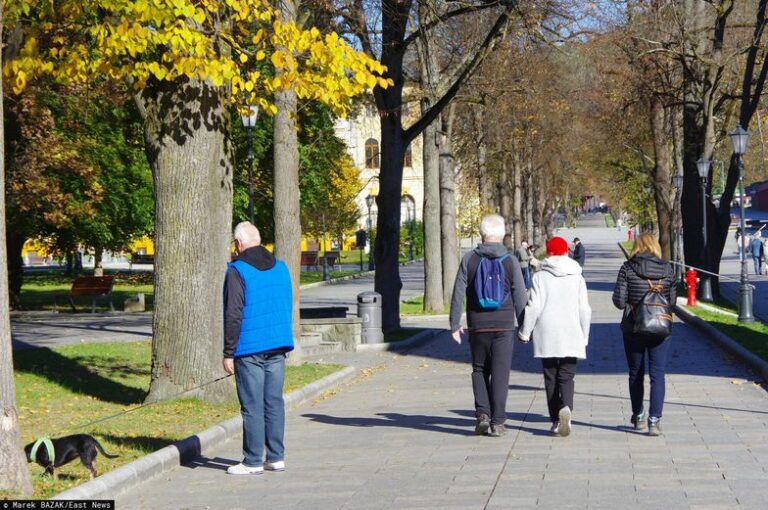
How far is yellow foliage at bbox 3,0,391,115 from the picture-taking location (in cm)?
1298

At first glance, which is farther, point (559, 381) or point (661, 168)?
point (661, 168)

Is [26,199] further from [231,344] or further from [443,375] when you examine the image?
[231,344]

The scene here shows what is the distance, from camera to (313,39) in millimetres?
14133

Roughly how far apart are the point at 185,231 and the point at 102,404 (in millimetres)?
2518

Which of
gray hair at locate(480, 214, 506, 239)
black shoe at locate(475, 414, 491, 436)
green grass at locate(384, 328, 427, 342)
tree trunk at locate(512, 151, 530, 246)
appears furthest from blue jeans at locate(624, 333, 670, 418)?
tree trunk at locate(512, 151, 530, 246)

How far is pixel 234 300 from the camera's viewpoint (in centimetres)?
950

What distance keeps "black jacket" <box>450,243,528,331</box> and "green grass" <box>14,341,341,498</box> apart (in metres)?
2.81

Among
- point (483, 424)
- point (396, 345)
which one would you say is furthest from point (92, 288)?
point (483, 424)

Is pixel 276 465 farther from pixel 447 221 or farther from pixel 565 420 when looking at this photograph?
pixel 447 221

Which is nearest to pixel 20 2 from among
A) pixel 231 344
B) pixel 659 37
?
pixel 231 344

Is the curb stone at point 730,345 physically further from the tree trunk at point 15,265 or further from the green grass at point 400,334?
the tree trunk at point 15,265

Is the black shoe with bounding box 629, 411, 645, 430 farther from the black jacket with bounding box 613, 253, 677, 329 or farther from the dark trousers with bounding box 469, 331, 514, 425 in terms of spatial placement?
the dark trousers with bounding box 469, 331, 514, 425

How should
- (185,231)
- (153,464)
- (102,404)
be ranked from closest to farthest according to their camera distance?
(153,464) → (185,231) → (102,404)

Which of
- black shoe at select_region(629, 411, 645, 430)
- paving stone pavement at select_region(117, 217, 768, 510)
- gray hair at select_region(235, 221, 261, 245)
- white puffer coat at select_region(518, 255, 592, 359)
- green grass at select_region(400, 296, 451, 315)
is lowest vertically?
green grass at select_region(400, 296, 451, 315)
